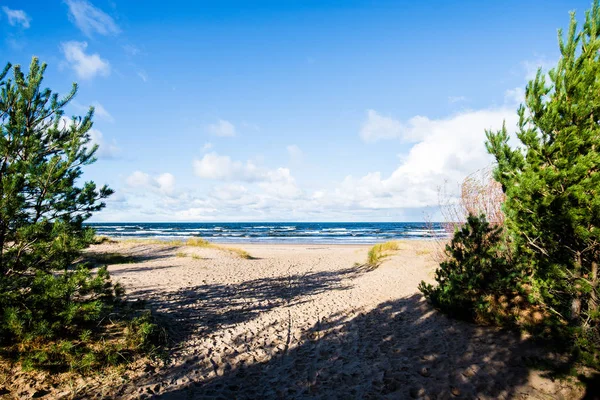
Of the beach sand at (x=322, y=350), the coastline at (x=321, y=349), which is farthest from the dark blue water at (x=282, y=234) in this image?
the beach sand at (x=322, y=350)

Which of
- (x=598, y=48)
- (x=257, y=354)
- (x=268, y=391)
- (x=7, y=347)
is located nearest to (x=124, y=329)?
(x=7, y=347)

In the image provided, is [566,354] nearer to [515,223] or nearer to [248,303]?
[515,223]

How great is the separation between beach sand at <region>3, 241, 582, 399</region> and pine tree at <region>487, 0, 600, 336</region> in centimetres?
133

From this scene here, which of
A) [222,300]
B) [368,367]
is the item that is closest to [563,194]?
[368,367]

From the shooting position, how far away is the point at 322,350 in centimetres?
617

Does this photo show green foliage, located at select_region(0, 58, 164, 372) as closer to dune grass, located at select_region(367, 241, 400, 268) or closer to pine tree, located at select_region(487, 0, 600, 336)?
pine tree, located at select_region(487, 0, 600, 336)

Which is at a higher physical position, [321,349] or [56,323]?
[56,323]

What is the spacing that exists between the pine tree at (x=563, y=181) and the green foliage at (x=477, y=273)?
1.10m

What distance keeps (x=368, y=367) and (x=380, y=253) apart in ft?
46.8

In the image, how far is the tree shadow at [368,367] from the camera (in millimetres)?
4527

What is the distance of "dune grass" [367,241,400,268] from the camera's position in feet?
58.5

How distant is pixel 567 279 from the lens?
15.1 ft

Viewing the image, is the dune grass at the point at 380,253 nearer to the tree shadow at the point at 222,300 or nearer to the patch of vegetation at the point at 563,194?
the tree shadow at the point at 222,300

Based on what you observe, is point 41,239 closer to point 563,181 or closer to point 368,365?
point 368,365
